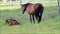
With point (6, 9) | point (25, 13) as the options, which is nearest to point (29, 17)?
point (25, 13)

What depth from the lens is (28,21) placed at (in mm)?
3152

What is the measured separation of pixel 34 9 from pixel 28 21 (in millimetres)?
166

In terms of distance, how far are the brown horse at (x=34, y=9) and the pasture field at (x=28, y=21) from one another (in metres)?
0.05

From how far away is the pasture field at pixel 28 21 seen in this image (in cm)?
303

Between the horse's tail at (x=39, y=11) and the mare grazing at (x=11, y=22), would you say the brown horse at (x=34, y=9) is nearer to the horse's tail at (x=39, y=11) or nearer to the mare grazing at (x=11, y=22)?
the horse's tail at (x=39, y=11)

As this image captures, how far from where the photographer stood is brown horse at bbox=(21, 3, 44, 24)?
3.09 metres

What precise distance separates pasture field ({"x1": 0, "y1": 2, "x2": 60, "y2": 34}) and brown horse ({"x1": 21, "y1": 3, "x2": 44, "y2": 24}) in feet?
0.16

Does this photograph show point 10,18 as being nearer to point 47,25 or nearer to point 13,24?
point 13,24

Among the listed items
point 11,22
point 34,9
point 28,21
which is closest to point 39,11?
point 34,9

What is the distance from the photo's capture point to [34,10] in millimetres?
3119

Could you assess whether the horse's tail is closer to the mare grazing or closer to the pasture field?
the pasture field

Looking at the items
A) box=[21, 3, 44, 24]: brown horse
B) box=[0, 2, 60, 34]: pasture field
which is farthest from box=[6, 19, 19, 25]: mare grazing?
box=[21, 3, 44, 24]: brown horse

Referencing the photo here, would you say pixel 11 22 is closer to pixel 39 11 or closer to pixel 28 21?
pixel 28 21

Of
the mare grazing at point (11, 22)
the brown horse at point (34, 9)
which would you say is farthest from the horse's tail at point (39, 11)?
the mare grazing at point (11, 22)
